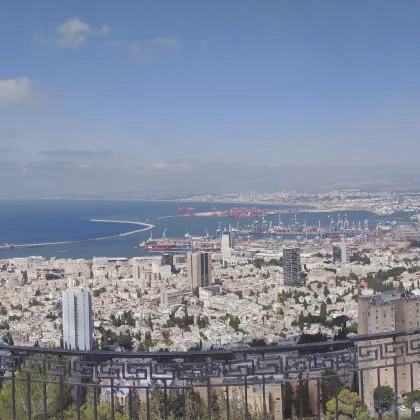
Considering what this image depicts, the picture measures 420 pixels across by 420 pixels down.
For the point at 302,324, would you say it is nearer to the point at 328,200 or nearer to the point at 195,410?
the point at 195,410

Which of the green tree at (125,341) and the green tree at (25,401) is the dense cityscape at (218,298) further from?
the green tree at (25,401)

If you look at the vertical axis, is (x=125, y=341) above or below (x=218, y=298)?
above

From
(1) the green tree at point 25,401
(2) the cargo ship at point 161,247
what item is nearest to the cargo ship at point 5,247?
(2) the cargo ship at point 161,247

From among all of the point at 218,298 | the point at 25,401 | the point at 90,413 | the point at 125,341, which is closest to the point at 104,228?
the point at 218,298

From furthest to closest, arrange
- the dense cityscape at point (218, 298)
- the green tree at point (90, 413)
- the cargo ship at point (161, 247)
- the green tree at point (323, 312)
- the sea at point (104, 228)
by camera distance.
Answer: the sea at point (104, 228), the cargo ship at point (161, 247), the green tree at point (323, 312), the dense cityscape at point (218, 298), the green tree at point (90, 413)

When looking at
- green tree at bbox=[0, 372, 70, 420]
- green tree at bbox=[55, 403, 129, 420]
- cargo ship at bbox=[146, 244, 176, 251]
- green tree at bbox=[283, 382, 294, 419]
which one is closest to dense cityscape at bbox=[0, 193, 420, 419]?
green tree at bbox=[283, 382, 294, 419]

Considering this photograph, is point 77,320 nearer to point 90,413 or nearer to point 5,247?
point 90,413

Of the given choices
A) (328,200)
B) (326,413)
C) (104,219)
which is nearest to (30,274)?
(326,413)

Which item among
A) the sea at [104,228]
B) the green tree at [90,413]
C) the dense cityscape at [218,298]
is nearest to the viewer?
the green tree at [90,413]

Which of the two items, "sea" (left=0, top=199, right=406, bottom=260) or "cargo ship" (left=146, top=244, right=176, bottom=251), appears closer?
"cargo ship" (left=146, top=244, right=176, bottom=251)

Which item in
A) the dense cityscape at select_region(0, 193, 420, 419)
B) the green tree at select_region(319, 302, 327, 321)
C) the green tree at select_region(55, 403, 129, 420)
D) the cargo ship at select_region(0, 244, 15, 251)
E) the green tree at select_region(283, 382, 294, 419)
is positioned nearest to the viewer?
the green tree at select_region(55, 403, 129, 420)

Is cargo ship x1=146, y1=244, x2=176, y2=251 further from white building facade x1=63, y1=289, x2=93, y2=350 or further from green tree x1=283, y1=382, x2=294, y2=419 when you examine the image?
green tree x1=283, y1=382, x2=294, y2=419
